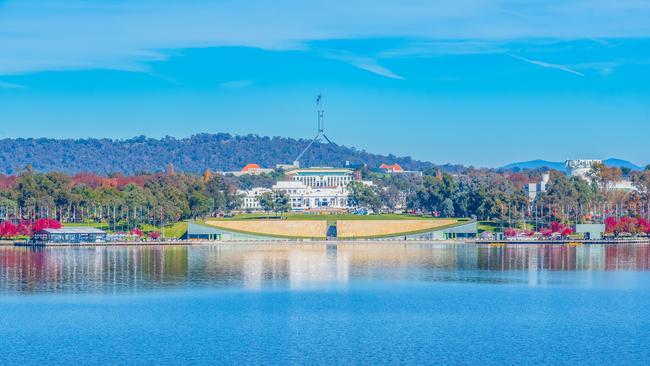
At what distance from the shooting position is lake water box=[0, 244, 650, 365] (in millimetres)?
30328

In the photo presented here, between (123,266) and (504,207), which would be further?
(504,207)

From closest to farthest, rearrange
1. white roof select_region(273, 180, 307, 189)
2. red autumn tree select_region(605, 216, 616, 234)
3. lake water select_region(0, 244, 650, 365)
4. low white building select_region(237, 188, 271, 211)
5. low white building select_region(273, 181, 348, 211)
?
lake water select_region(0, 244, 650, 365) < red autumn tree select_region(605, 216, 616, 234) < low white building select_region(237, 188, 271, 211) < low white building select_region(273, 181, 348, 211) < white roof select_region(273, 180, 307, 189)

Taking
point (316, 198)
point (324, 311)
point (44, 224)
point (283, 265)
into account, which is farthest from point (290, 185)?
point (324, 311)

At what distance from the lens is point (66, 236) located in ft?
257

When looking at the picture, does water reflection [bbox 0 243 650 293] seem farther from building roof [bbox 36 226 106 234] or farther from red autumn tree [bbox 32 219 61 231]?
red autumn tree [bbox 32 219 61 231]

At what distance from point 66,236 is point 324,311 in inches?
1764

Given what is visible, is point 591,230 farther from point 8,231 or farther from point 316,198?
point 316,198

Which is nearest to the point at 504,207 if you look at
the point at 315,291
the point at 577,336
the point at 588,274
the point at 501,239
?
the point at 501,239

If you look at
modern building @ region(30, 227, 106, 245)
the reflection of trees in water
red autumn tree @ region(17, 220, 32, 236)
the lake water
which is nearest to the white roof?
modern building @ region(30, 227, 106, 245)

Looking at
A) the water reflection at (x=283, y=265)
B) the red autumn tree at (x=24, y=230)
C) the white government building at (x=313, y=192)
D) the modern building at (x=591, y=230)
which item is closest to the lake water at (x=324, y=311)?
the water reflection at (x=283, y=265)

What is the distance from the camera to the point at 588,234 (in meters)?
84.7

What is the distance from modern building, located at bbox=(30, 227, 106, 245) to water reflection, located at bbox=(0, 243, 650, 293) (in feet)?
14.0

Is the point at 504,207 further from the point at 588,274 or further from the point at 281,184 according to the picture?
the point at 281,184

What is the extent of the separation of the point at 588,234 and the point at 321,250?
25.4 meters
